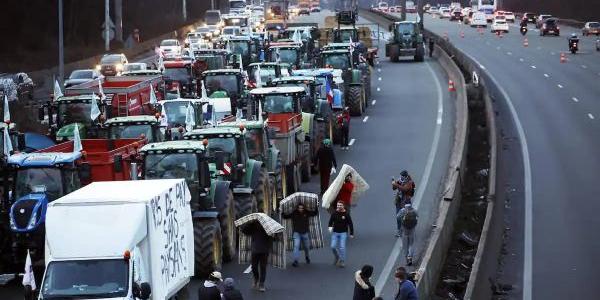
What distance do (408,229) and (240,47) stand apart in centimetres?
4048

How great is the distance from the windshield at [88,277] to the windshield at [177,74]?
33.0m

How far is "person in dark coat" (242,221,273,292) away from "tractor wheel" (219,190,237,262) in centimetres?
136

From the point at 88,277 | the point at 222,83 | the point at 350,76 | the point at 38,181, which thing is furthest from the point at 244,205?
the point at 350,76

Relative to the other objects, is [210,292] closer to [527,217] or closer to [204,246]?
[204,246]

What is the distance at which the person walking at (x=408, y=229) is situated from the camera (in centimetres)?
2492

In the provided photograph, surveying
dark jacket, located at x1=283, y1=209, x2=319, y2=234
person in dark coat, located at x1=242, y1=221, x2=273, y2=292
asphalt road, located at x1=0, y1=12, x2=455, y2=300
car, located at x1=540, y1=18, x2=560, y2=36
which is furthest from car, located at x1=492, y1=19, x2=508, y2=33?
person in dark coat, located at x1=242, y1=221, x2=273, y2=292

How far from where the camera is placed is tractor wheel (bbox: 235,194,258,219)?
86.6 ft

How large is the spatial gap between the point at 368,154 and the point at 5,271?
19533mm

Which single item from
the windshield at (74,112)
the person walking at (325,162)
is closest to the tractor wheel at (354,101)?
the windshield at (74,112)

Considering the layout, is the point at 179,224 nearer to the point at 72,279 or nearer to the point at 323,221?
the point at 72,279

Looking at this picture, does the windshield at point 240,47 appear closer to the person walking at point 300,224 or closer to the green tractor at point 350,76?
the green tractor at point 350,76

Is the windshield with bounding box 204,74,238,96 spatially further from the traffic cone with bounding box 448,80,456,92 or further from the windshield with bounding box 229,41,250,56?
the windshield with bounding box 229,41,250,56

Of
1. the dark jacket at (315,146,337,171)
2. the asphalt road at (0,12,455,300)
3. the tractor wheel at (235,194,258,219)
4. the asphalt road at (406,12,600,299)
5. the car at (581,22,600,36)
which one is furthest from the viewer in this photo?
the car at (581,22,600,36)

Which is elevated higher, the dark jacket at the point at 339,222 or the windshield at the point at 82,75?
the dark jacket at the point at 339,222
